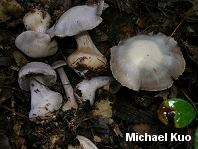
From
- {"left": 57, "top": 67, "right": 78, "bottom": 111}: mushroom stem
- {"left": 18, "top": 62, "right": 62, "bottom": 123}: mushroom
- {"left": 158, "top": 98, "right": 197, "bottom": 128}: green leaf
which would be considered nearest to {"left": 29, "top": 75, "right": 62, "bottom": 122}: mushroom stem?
{"left": 18, "top": 62, "right": 62, "bottom": 123}: mushroom

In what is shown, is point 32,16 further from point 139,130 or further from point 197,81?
point 197,81

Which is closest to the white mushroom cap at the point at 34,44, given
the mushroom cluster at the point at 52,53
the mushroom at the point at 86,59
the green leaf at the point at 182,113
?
the mushroom cluster at the point at 52,53

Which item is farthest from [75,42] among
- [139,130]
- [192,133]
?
[192,133]

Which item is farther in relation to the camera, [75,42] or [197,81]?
[75,42]

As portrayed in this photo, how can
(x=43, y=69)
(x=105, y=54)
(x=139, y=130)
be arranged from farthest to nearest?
(x=105, y=54) < (x=139, y=130) < (x=43, y=69)

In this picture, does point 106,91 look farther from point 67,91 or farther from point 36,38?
point 36,38

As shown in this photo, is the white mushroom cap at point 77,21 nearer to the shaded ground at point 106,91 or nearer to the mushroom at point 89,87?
the shaded ground at point 106,91

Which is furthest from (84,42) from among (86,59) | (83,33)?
(86,59)
